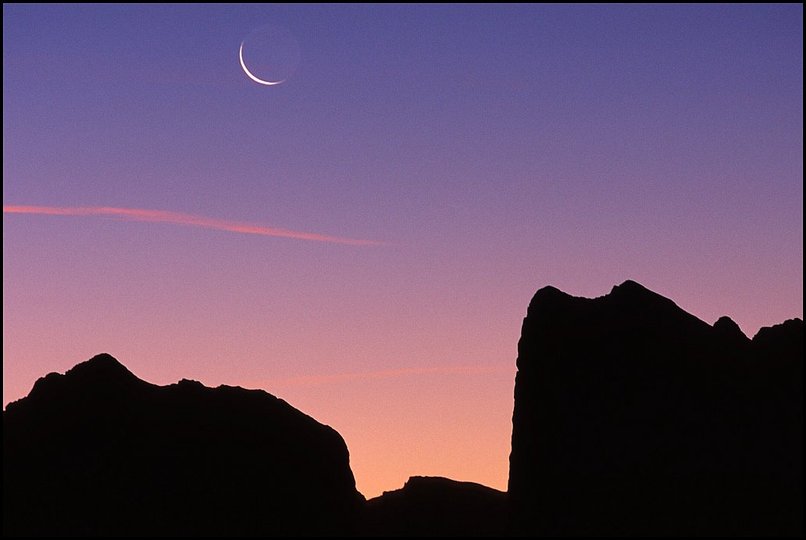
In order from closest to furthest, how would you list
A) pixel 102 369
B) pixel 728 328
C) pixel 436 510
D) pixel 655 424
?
pixel 655 424, pixel 728 328, pixel 102 369, pixel 436 510

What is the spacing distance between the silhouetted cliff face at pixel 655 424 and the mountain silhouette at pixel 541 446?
5 cm

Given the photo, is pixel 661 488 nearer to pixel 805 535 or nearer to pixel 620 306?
pixel 805 535

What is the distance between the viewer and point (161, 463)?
41.6 m

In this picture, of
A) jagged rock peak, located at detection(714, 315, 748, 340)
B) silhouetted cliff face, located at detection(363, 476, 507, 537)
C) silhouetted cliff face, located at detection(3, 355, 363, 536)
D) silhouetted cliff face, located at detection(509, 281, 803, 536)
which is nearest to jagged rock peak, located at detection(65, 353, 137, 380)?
silhouetted cliff face, located at detection(3, 355, 363, 536)

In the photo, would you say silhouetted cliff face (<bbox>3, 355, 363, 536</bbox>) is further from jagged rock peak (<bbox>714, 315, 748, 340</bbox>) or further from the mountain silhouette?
jagged rock peak (<bbox>714, 315, 748, 340</bbox>)

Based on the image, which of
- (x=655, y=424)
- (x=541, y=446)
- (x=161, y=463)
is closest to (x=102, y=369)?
(x=161, y=463)

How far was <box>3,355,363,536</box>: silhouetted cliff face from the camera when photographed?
3962 centimetres

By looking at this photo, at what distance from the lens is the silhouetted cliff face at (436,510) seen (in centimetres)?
4916

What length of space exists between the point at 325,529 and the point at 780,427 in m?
20.8

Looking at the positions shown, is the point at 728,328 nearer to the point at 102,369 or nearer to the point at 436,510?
the point at 436,510

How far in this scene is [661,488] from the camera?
3262 centimetres

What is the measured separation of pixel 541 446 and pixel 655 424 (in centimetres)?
484

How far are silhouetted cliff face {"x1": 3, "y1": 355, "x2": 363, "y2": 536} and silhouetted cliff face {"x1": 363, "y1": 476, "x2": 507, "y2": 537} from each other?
4.18m

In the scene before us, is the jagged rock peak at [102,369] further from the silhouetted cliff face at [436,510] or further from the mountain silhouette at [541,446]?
the silhouetted cliff face at [436,510]
